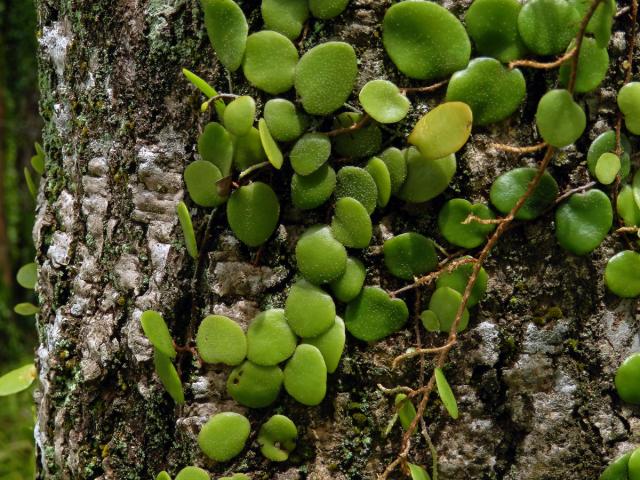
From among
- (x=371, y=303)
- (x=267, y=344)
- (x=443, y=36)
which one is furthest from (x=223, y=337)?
(x=443, y=36)

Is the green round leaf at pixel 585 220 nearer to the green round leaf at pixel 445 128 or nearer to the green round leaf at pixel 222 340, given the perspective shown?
the green round leaf at pixel 445 128

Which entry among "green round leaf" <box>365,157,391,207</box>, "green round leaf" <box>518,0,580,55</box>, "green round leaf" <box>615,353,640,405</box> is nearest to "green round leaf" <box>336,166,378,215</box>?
"green round leaf" <box>365,157,391,207</box>

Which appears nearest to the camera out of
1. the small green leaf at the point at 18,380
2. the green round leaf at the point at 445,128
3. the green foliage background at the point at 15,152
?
the green round leaf at the point at 445,128

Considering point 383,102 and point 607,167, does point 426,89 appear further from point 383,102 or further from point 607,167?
point 607,167

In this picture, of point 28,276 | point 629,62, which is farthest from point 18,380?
point 629,62

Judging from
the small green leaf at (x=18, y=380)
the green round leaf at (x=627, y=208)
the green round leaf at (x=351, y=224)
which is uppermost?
the green round leaf at (x=627, y=208)

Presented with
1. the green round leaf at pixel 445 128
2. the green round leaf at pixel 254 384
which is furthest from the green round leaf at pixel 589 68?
the green round leaf at pixel 254 384

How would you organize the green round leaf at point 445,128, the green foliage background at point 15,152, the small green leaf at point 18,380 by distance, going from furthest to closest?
the green foliage background at point 15,152, the small green leaf at point 18,380, the green round leaf at point 445,128
